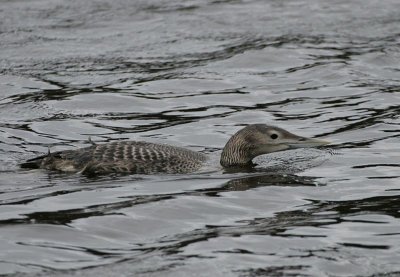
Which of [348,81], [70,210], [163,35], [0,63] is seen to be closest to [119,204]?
[70,210]

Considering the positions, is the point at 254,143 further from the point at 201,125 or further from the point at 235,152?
the point at 201,125

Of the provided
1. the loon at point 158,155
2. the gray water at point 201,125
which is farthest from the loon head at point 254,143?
the gray water at point 201,125

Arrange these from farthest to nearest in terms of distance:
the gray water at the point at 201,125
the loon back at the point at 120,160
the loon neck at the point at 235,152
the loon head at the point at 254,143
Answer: the loon neck at the point at 235,152 → the loon head at the point at 254,143 → the loon back at the point at 120,160 → the gray water at the point at 201,125

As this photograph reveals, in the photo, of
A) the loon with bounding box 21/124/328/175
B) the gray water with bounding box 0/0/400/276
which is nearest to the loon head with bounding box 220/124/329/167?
the loon with bounding box 21/124/328/175

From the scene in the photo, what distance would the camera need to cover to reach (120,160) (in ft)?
43.2

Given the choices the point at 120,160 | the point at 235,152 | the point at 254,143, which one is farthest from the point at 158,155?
the point at 254,143

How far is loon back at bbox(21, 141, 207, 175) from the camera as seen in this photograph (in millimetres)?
13133

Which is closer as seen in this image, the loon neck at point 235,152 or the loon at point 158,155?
the loon at point 158,155

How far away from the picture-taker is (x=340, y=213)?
37.2 ft

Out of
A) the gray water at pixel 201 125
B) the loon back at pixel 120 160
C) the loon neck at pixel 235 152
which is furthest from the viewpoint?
the loon neck at pixel 235 152

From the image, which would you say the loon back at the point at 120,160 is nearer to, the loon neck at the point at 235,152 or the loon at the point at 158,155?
the loon at the point at 158,155

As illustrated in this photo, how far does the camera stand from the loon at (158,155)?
43.2 ft

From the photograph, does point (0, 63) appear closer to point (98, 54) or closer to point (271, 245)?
point (98, 54)

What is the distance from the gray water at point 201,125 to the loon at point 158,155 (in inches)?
6.2
